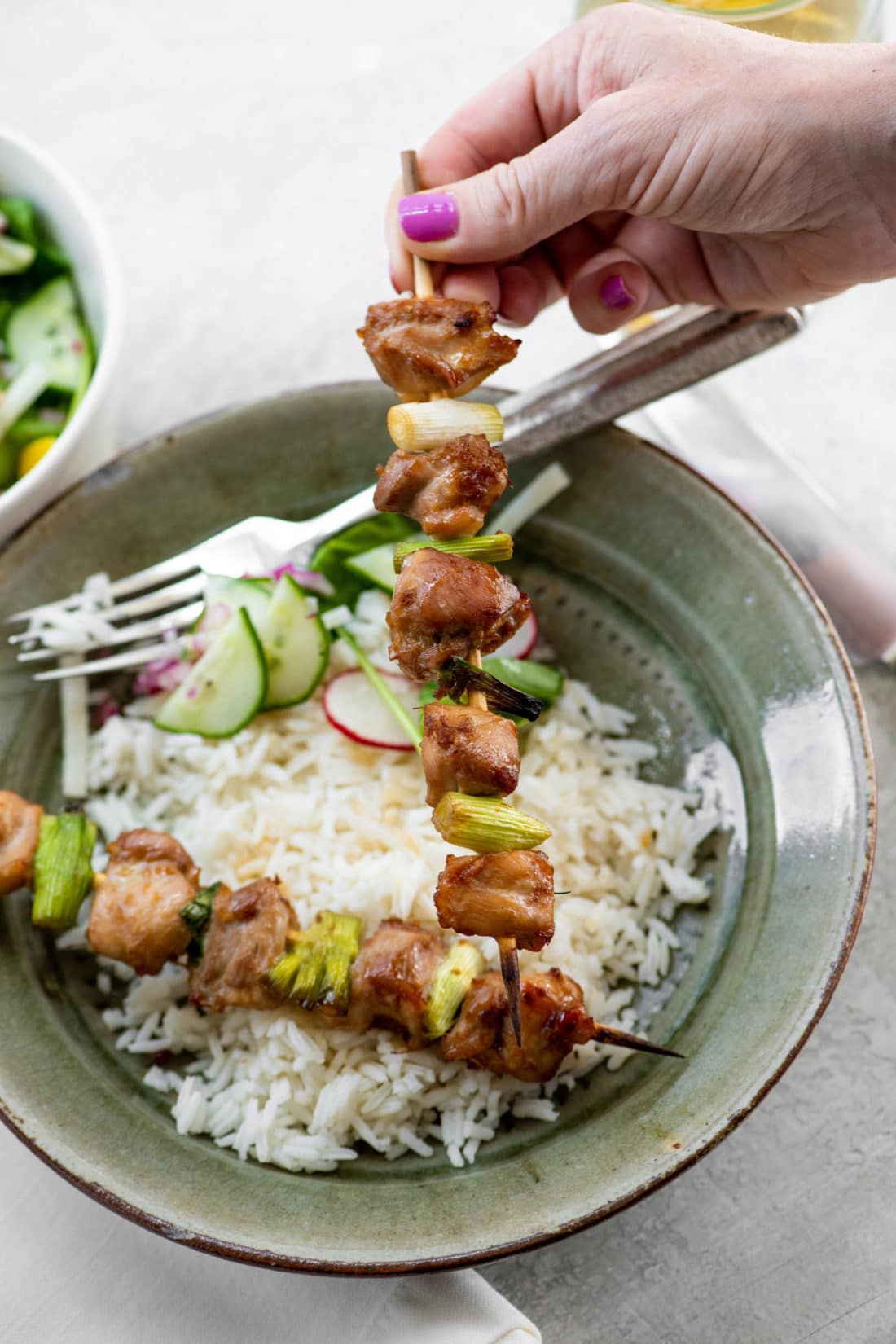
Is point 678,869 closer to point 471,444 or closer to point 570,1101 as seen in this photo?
point 570,1101

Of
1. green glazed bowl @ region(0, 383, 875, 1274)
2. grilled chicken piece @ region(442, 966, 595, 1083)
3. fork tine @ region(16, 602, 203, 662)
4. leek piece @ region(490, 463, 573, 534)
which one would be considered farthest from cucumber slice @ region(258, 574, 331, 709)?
grilled chicken piece @ region(442, 966, 595, 1083)

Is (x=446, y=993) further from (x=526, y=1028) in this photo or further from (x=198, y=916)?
(x=198, y=916)

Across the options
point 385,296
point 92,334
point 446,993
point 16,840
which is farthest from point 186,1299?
point 385,296

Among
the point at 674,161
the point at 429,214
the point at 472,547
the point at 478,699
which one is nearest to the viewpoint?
the point at 478,699

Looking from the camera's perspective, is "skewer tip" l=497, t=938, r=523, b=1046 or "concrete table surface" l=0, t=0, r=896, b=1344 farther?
"concrete table surface" l=0, t=0, r=896, b=1344

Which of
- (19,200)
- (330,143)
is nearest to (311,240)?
(330,143)

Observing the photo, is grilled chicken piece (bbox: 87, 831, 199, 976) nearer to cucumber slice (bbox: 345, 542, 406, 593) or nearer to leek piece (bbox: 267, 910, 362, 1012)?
leek piece (bbox: 267, 910, 362, 1012)
